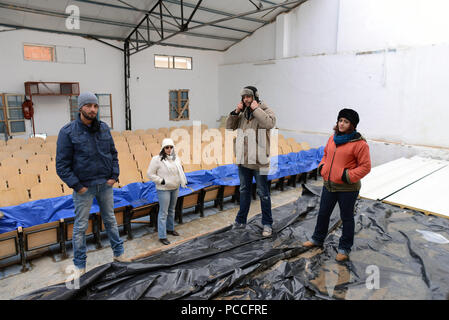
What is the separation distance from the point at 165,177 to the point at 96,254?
1.32m

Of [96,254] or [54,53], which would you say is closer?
[96,254]

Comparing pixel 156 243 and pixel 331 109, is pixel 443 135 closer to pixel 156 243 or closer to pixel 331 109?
pixel 331 109

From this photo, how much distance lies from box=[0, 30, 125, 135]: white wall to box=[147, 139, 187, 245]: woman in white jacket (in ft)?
24.9

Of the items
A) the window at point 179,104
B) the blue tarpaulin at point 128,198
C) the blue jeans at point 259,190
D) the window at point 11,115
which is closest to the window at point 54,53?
the window at point 11,115

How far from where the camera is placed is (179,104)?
12961mm

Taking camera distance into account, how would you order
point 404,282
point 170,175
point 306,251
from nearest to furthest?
point 404,282, point 306,251, point 170,175

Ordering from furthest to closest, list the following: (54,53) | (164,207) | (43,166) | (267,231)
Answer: (54,53), (43,166), (164,207), (267,231)

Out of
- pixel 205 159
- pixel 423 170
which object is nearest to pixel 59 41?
pixel 205 159

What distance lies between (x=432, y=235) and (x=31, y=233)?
4517mm

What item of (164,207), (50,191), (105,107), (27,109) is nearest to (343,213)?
(164,207)

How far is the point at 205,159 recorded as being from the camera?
628cm

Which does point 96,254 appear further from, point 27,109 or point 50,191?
point 27,109

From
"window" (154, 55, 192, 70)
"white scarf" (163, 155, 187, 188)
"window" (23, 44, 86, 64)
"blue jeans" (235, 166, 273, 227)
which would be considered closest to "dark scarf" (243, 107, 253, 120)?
"blue jeans" (235, 166, 273, 227)

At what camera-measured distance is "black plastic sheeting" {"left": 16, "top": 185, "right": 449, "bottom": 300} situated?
221 cm
